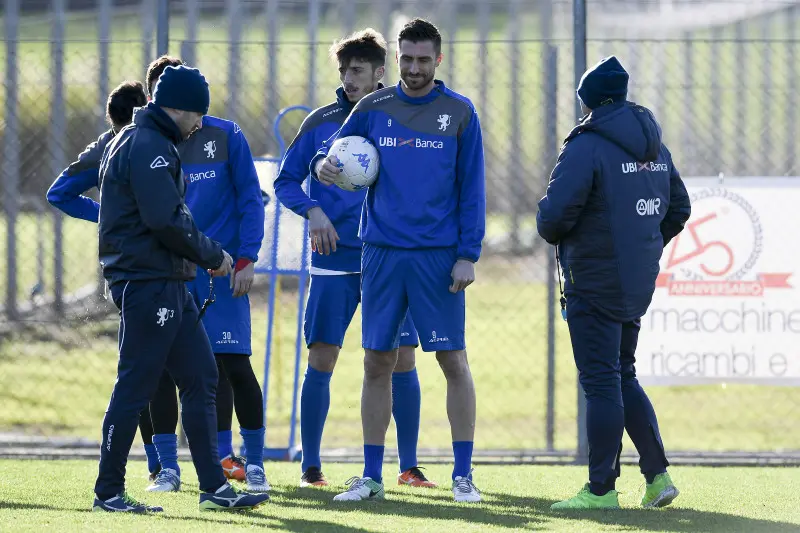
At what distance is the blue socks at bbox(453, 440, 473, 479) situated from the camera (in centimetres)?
590

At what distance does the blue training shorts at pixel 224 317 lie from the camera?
248 inches

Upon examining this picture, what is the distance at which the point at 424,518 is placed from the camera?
17.7ft

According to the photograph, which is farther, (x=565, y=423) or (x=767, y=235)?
(x=565, y=423)

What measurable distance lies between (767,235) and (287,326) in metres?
8.81

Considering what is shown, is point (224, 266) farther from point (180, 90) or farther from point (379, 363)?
point (379, 363)

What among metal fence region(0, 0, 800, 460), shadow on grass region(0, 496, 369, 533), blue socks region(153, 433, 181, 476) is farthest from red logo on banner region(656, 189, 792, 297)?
shadow on grass region(0, 496, 369, 533)

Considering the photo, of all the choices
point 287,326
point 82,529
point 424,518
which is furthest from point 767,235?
point 287,326

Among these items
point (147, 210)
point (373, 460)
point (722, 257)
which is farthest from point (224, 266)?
point (722, 257)

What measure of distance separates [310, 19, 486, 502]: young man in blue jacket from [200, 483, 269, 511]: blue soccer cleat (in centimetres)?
57

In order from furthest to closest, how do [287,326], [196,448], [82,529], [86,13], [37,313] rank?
[86,13], [287,326], [37,313], [196,448], [82,529]

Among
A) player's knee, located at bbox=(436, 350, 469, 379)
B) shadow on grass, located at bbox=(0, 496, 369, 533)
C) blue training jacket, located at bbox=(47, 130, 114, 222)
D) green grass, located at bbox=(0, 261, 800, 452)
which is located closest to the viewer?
shadow on grass, located at bbox=(0, 496, 369, 533)

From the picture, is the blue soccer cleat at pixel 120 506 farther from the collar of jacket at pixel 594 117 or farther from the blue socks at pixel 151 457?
the collar of jacket at pixel 594 117

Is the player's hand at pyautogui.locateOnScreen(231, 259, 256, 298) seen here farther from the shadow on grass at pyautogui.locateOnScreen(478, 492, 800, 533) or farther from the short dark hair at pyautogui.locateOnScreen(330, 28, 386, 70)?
the shadow on grass at pyautogui.locateOnScreen(478, 492, 800, 533)

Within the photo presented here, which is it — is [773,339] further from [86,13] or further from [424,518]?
[86,13]
